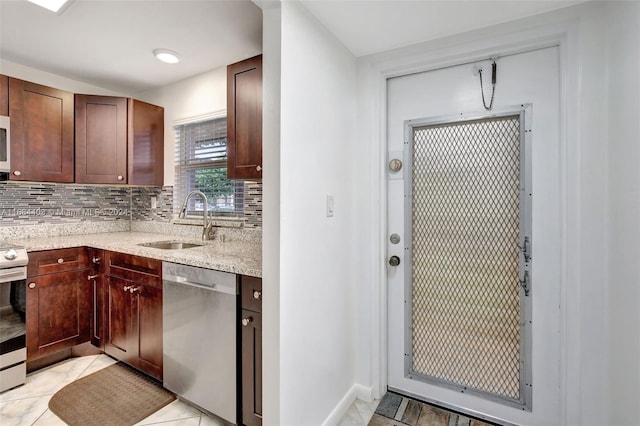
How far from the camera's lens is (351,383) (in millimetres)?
2002

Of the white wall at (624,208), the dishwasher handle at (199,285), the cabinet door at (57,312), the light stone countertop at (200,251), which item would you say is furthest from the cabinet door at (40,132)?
the white wall at (624,208)

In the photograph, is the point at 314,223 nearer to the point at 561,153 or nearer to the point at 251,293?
the point at 251,293

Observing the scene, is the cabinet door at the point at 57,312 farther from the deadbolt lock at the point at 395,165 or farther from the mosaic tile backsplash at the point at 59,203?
→ the deadbolt lock at the point at 395,165

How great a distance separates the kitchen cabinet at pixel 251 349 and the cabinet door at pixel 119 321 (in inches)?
43.0

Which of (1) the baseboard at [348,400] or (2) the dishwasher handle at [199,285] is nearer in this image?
(2) the dishwasher handle at [199,285]

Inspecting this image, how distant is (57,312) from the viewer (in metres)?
2.37

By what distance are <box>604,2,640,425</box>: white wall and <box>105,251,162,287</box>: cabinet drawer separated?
2419 mm

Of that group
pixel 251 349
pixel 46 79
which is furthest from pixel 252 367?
pixel 46 79

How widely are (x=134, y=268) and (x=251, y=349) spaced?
3.77 ft

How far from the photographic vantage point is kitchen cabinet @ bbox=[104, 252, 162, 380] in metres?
2.01

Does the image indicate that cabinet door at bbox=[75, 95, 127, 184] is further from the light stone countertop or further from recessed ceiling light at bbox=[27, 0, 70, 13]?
recessed ceiling light at bbox=[27, 0, 70, 13]

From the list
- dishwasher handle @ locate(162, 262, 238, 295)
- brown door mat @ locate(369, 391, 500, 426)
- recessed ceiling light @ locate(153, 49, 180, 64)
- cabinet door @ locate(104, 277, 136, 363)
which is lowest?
brown door mat @ locate(369, 391, 500, 426)

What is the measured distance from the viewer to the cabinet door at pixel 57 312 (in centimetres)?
224

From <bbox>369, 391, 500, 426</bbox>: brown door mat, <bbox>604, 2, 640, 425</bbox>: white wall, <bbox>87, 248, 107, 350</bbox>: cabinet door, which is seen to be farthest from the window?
<bbox>604, 2, 640, 425</bbox>: white wall
